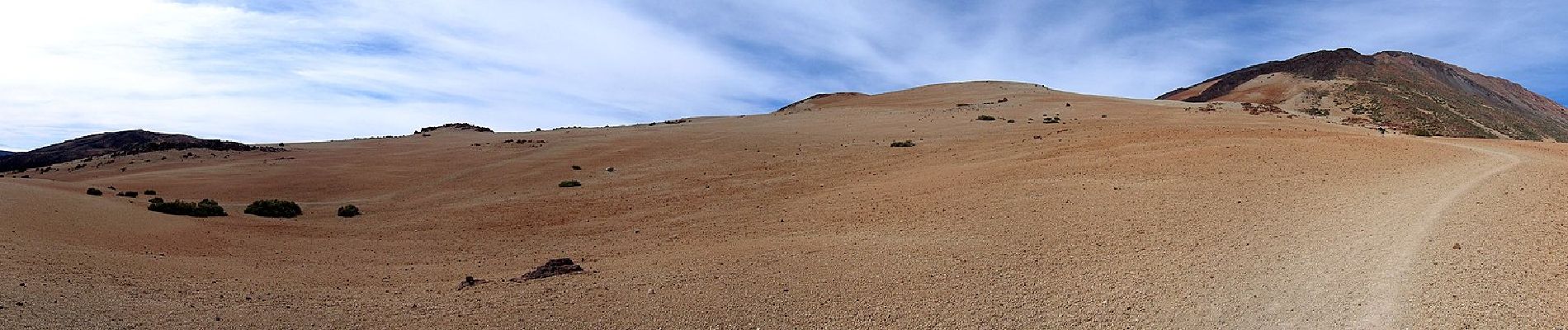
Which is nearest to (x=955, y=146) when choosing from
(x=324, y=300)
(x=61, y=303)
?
(x=324, y=300)

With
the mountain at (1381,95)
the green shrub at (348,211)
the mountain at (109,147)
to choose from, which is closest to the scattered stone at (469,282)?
the green shrub at (348,211)

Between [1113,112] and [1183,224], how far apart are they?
30.4 metres

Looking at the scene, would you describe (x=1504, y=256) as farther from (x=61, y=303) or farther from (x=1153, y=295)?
(x=61, y=303)

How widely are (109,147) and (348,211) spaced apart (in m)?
59.1

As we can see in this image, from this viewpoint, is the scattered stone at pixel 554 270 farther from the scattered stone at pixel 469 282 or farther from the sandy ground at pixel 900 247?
the scattered stone at pixel 469 282

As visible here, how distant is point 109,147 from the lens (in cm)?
6406

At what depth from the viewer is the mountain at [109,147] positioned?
4547 cm

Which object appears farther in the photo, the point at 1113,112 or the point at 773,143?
the point at 1113,112

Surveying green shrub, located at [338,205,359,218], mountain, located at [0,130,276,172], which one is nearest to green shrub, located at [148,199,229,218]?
green shrub, located at [338,205,359,218]

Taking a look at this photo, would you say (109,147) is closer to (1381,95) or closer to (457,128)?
(457,128)

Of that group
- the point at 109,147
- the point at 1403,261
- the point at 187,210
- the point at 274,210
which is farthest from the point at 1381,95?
the point at 109,147

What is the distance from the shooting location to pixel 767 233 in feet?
53.0

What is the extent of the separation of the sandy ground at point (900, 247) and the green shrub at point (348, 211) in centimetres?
100

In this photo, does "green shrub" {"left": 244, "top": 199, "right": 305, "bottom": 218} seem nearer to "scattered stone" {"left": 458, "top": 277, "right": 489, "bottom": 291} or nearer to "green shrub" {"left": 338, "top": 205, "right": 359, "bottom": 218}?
"green shrub" {"left": 338, "top": 205, "right": 359, "bottom": 218}
